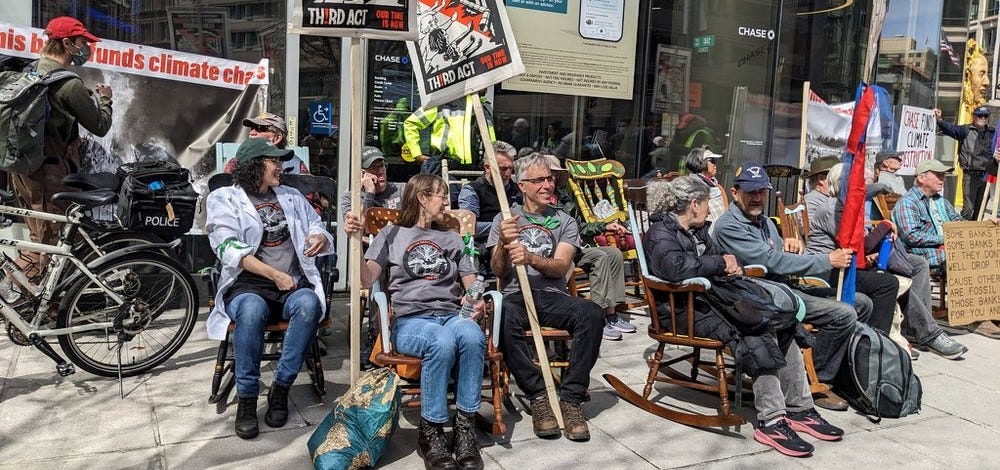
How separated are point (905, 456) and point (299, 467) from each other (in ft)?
9.98

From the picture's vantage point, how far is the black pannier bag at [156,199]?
5.12 m

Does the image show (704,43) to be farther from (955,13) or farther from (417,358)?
(417,358)

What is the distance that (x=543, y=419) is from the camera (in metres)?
4.20

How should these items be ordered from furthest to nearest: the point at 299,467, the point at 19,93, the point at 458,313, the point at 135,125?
the point at 135,125 < the point at 19,93 < the point at 458,313 < the point at 299,467

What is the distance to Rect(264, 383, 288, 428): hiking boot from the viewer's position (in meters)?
4.16

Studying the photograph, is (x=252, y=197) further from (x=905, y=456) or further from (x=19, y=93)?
(x=905, y=456)

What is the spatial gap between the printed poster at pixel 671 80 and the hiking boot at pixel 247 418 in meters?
6.23

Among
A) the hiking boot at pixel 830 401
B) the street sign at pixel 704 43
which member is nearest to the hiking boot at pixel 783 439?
the hiking boot at pixel 830 401

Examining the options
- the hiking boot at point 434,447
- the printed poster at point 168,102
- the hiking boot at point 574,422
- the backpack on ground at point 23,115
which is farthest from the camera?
the printed poster at point 168,102

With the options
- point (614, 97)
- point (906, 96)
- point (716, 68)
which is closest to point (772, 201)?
point (716, 68)

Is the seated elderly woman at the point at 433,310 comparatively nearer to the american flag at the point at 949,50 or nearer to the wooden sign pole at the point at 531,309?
the wooden sign pole at the point at 531,309

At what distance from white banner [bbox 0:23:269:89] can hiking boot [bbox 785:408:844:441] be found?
15.8 ft

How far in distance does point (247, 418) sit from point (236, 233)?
947 mm

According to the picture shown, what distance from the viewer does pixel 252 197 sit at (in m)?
4.41
